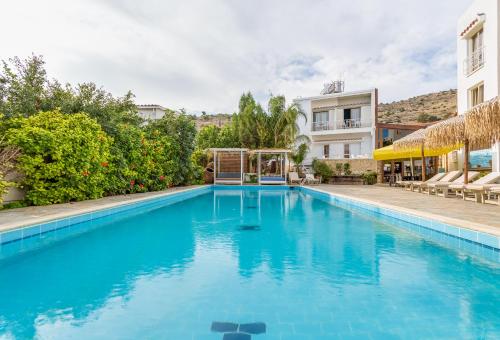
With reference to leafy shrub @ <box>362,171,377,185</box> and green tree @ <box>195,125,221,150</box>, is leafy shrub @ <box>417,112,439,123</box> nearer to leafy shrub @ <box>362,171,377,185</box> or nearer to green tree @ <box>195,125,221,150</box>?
leafy shrub @ <box>362,171,377,185</box>

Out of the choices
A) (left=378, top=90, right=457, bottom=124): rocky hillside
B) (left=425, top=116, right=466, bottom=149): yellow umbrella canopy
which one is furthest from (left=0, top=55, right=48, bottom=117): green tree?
(left=378, top=90, right=457, bottom=124): rocky hillside

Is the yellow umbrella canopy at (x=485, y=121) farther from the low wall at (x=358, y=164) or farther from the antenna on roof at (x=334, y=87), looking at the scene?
the antenna on roof at (x=334, y=87)

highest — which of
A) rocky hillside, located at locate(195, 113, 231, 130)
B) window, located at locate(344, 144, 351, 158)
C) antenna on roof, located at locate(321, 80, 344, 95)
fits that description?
rocky hillside, located at locate(195, 113, 231, 130)

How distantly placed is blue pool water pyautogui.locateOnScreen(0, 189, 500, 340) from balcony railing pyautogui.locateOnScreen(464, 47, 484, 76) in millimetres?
10734

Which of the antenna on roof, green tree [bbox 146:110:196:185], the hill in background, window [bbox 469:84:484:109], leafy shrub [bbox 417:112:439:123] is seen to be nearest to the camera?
window [bbox 469:84:484:109]

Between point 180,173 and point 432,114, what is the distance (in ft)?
155

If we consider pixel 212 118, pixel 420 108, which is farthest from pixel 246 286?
pixel 212 118

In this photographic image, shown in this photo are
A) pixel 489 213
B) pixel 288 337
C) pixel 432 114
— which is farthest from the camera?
pixel 432 114

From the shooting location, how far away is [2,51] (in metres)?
12.0

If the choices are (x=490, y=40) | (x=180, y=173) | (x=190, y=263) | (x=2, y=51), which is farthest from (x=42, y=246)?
(x=490, y=40)

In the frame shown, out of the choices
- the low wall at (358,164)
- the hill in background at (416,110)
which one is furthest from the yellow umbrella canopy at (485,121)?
the hill in background at (416,110)

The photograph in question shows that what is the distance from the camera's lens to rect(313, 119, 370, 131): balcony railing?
27.2m

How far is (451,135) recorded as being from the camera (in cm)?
1091

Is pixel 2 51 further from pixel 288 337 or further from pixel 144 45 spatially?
pixel 288 337
